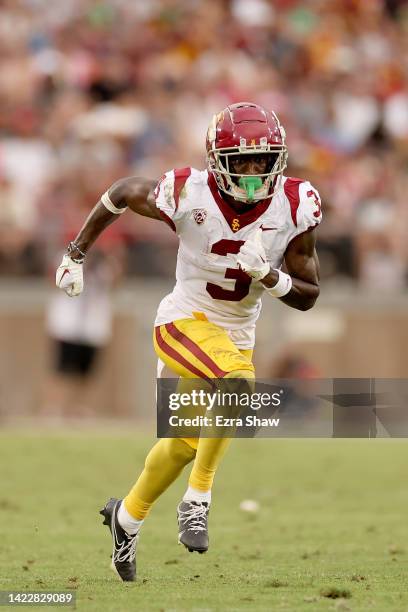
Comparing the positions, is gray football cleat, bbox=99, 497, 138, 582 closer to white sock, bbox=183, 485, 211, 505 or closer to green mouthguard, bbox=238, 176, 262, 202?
white sock, bbox=183, 485, 211, 505

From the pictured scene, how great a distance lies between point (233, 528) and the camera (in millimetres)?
8148

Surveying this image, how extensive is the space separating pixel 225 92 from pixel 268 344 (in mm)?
3195

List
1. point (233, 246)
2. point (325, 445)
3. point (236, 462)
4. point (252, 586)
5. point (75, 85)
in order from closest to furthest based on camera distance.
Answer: point (252, 586)
point (233, 246)
point (236, 462)
point (325, 445)
point (75, 85)

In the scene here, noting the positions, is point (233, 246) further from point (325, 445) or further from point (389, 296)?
point (389, 296)

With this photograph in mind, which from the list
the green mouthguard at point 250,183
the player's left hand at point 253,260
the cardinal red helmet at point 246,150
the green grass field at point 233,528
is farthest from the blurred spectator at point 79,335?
the player's left hand at point 253,260

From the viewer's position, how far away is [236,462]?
36.2 ft

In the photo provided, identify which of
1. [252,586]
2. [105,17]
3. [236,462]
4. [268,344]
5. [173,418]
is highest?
[105,17]

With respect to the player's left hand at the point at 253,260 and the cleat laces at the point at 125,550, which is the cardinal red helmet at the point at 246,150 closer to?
the player's left hand at the point at 253,260

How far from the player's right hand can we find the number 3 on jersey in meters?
0.65

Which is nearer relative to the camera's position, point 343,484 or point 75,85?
point 343,484

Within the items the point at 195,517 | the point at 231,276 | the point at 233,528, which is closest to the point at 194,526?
the point at 195,517

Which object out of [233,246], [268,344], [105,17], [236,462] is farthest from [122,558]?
[105,17]

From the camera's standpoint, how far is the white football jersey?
6234 mm

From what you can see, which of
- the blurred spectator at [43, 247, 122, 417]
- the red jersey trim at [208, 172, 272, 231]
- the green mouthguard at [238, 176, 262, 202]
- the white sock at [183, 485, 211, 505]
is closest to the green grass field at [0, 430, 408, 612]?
the white sock at [183, 485, 211, 505]
